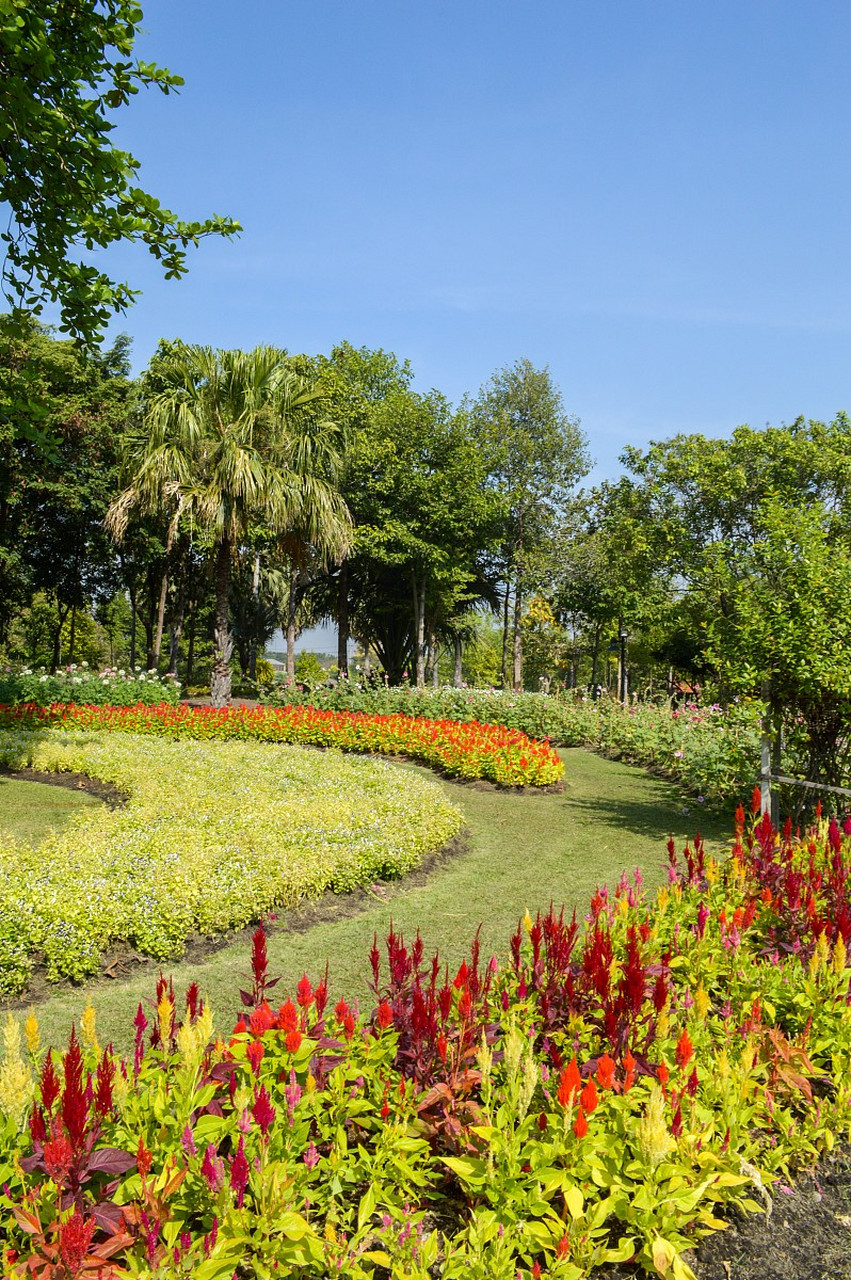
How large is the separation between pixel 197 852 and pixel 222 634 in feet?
37.7

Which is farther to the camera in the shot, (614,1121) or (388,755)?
(388,755)

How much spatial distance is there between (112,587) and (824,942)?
98.2 ft

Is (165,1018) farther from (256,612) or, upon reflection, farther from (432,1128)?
(256,612)

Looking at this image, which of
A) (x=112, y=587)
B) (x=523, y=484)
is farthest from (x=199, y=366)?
(x=523, y=484)

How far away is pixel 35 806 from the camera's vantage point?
8.85 m

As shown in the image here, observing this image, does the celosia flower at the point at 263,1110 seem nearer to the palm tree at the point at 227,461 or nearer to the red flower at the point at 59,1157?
the red flower at the point at 59,1157

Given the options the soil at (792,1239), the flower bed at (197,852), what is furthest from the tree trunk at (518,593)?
the soil at (792,1239)

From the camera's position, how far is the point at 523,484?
35.6 meters

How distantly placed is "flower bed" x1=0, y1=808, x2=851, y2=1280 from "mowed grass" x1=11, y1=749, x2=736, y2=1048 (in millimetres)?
1670

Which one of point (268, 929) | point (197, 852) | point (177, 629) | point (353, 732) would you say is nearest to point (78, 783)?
point (353, 732)

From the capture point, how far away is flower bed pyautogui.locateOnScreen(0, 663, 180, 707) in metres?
16.3

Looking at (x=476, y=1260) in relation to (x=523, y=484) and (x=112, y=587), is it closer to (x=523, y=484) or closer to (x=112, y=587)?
(x=112, y=587)

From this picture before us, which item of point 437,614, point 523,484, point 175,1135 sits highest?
point 523,484

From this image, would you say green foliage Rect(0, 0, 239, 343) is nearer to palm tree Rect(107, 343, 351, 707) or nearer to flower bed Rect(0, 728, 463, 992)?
flower bed Rect(0, 728, 463, 992)
